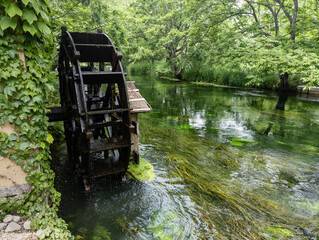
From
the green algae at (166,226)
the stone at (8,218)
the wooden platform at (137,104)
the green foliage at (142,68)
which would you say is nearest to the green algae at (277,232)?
the green algae at (166,226)

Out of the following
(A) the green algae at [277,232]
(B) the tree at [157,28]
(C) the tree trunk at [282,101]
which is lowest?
(A) the green algae at [277,232]

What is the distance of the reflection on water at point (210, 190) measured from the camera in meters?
3.15

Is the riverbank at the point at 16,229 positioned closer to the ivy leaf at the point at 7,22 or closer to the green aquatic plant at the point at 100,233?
the green aquatic plant at the point at 100,233

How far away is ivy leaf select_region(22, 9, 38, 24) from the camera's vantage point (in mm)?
2387

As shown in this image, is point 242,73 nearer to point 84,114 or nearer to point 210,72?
point 210,72

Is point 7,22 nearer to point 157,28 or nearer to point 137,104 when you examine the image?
point 137,104

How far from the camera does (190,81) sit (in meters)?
19.8

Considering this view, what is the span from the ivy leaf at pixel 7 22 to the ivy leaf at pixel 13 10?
0.12m

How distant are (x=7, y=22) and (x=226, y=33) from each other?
1197cm

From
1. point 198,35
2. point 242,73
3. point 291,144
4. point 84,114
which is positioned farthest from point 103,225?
point 242,73

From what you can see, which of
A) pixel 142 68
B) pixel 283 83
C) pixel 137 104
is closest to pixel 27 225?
pixel 137 104

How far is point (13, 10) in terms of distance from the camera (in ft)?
7.48

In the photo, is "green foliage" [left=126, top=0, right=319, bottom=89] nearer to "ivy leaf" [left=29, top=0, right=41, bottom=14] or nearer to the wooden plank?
the wooden plank

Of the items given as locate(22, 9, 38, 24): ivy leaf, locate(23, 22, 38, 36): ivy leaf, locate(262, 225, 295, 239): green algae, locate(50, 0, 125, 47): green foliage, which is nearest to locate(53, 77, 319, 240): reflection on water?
locate(262, 225, 295, 239): green algae
